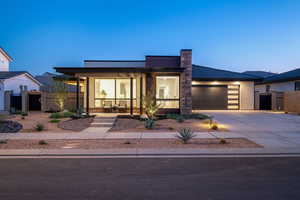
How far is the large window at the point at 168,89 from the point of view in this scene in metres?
17.2

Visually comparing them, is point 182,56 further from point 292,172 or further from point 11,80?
point 11,80

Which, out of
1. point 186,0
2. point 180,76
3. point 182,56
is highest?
point 186,0

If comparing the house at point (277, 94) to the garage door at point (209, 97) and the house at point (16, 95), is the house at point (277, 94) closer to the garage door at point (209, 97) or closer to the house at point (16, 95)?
the garage door at point (209, 97)

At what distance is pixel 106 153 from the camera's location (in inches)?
279

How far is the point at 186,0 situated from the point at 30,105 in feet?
74.5

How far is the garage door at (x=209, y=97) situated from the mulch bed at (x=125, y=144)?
14.7 meters

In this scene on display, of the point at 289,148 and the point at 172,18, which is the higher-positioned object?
the point at 172,18

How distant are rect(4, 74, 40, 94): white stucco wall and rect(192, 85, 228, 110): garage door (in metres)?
20.7

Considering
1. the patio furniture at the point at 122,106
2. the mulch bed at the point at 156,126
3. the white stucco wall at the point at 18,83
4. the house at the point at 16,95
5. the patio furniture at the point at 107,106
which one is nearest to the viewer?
the mulch bed at the point at 156,126

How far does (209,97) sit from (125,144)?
685 inches

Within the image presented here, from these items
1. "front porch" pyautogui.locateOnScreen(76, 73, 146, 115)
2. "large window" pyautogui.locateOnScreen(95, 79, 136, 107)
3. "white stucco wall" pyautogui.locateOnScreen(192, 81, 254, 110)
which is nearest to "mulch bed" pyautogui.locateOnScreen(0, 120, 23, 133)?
"front porch" pyautogui.locateOnScreen(76, 73, 146, 115)

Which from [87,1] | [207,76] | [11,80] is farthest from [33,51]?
[207,76]

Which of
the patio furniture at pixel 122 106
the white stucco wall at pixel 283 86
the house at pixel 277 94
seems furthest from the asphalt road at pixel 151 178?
the white stucco wall at pixel 283 86

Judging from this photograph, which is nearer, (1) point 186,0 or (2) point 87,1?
(1) point 186,0
